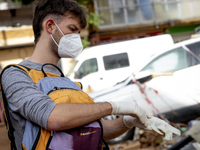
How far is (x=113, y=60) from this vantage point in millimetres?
6008

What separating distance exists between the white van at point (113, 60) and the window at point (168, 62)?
1.82 meters

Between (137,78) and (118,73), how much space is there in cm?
208

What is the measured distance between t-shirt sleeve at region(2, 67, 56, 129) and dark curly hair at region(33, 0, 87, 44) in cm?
34

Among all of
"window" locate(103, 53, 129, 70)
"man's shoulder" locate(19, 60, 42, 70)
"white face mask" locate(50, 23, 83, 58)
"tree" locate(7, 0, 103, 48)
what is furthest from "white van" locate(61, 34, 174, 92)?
"man's shoulder" locate(19, 60, 42, 70)

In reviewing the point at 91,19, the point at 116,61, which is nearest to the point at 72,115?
the point at 116,61

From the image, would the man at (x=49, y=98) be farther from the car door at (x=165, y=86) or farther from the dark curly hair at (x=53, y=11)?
the car door at (x=165, y=86)

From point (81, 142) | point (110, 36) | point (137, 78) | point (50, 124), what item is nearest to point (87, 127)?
point (81, 142)

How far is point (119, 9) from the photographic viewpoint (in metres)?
10.6

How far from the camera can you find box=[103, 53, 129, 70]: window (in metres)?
5.87

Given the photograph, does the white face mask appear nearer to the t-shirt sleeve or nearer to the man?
the man

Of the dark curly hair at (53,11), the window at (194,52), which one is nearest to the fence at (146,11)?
the window at (194,52)

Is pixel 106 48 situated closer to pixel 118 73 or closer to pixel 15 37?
pixel 118 73

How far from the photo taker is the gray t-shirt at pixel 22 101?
878mm

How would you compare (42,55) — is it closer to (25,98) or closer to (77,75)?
(25,98)
